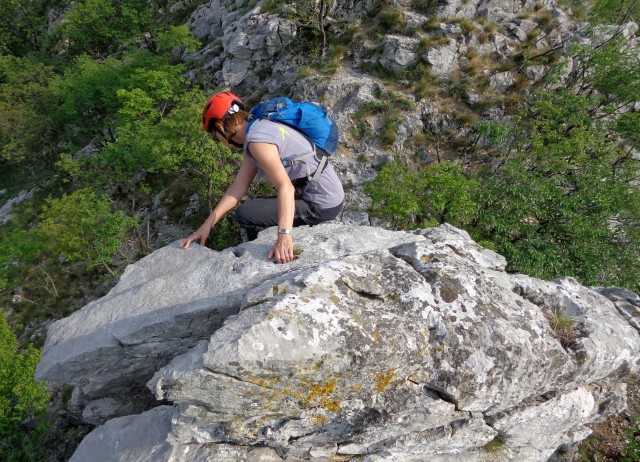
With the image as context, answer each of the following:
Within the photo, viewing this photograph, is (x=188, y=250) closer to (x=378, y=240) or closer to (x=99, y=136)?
(x=378, y=240)

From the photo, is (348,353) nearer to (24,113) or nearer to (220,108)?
(220,108)

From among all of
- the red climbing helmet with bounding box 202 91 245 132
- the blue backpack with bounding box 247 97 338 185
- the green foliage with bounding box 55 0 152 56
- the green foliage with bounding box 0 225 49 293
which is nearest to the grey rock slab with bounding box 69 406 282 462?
the blue backpack with bounding box 247 97 338 185

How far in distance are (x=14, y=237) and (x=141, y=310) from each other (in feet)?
48.3

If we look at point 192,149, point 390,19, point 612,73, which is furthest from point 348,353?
point 390,19

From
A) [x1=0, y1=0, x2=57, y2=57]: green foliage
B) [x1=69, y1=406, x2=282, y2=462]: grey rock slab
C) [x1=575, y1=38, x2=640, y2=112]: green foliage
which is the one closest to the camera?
[x1=69, y1=406, x2=282, y2=462]: grey rock slab

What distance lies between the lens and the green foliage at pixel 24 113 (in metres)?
23.2

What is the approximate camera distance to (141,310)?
4945mm

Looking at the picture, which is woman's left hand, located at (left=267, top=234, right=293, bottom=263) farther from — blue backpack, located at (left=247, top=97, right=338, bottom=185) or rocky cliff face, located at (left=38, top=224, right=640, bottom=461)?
blue backpack, located at (left=247, top=97, right=338, bottom=185)

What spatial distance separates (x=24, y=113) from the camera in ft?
76.5

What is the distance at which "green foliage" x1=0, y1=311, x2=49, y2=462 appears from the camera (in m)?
8.60

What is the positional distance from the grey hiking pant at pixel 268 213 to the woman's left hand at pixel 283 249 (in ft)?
3.21

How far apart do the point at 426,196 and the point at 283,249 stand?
6318 mm

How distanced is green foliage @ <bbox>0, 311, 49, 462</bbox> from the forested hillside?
49mm

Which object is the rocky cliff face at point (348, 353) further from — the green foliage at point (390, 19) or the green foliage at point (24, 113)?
the green foliage at point (24, 113)
